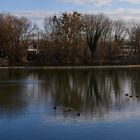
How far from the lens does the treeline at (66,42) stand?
92.1m

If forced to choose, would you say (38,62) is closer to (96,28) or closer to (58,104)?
(96,28)

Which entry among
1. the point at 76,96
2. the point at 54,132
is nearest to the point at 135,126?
the point at 54,132

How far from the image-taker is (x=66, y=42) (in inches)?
3688

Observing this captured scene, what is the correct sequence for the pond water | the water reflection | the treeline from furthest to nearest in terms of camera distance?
the treeline < the water reflection < the pond water

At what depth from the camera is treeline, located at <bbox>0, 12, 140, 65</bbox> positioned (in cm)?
9212

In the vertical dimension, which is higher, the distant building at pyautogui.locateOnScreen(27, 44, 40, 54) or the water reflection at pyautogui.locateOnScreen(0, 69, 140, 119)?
the distant building at pyautogui.locateOnScreen(27, 44, 40, 54)

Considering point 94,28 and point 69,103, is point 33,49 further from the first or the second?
point 69,103

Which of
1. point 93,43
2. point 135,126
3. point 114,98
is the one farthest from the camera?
point 93,43

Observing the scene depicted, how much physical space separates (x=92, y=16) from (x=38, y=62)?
18.8 m

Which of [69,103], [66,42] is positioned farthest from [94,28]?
[69,103]

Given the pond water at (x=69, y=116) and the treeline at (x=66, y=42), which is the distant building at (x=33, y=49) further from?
the pond water at (x=69, y=116)

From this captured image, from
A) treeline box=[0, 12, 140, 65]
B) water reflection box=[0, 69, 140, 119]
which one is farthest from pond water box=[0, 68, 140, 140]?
treeline box=[0, 12, 140, 65]

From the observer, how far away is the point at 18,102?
2777cm

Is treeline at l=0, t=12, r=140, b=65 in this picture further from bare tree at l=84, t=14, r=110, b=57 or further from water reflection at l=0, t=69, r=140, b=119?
water reflection at l=0, t=69, r=140, b=119
